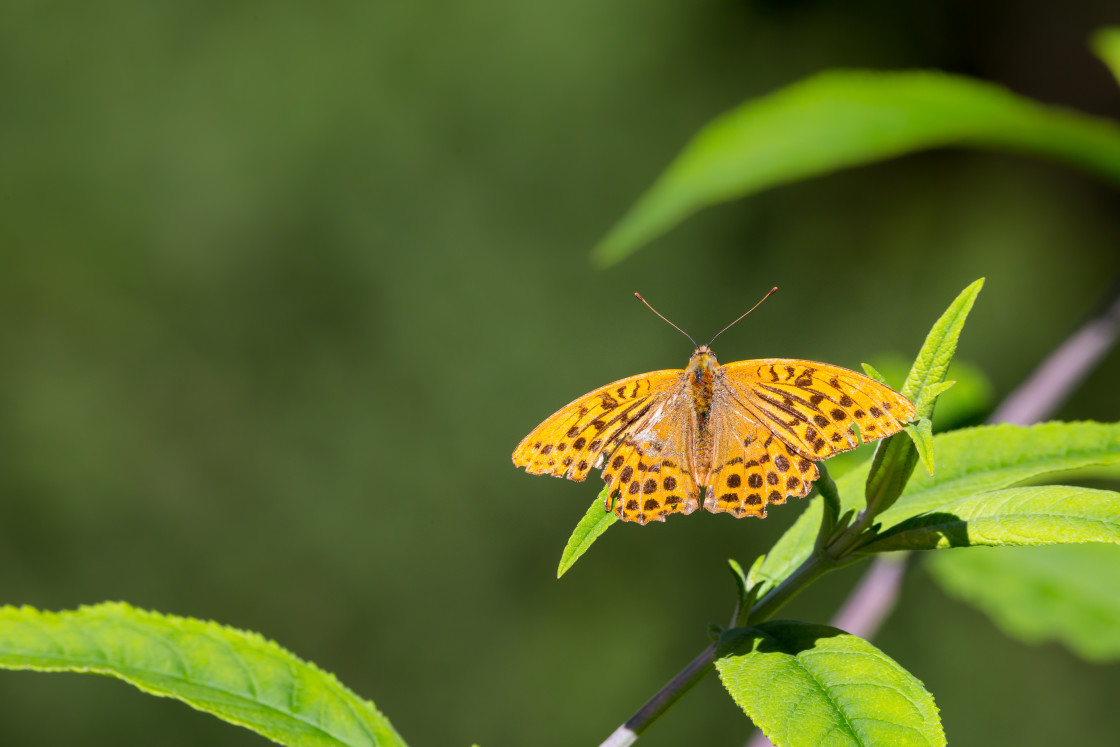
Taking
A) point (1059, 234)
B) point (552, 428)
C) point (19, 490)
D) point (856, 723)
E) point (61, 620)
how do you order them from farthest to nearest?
point (19, 490) < point (1059, 234) < point (552, 428) < point (61, 620) < point (856, 723)

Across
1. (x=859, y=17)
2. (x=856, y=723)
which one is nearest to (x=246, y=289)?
(x=859, y=17)

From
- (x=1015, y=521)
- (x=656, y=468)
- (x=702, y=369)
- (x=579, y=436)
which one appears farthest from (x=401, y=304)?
(x=1015, y=521)

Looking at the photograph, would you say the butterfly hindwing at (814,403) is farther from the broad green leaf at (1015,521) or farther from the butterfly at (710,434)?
the broad green leaf at (1015,521)

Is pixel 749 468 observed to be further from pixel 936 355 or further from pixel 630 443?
pixel 936 355

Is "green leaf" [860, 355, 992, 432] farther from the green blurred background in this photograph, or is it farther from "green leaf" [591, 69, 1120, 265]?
the green blurred background

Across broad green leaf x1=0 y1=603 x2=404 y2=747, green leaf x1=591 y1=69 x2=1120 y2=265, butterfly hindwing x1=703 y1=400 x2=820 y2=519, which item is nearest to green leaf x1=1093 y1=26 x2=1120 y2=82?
A: green leaf x1=591 y1=69 x2=1120 y2=265

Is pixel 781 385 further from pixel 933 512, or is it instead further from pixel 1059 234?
pixel 1059 234

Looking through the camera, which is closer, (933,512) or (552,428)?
(933,512)
